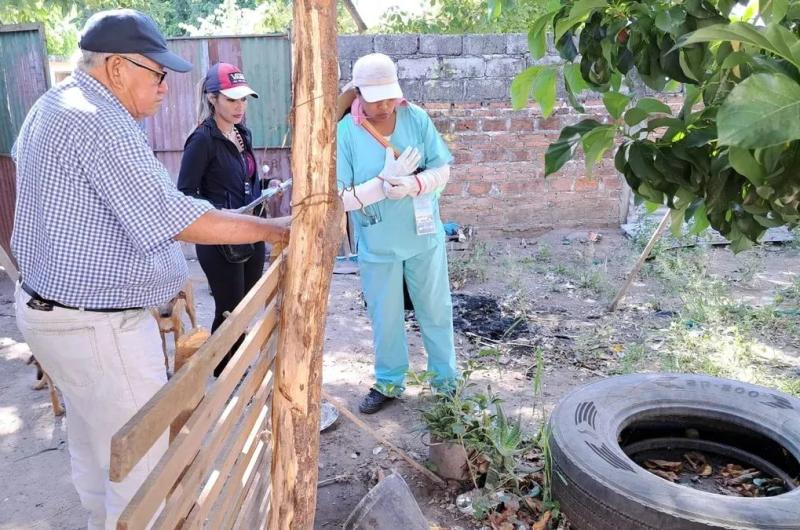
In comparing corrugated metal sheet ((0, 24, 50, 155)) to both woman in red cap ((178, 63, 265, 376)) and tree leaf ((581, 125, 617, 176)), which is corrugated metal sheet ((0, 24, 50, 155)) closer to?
woman in red cap ((178, 63, 265, 376))

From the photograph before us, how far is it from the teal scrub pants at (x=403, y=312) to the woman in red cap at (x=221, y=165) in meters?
0.74

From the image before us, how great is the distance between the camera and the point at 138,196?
173 cm

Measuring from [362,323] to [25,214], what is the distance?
3345 mm

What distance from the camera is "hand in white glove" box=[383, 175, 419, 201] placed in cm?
314

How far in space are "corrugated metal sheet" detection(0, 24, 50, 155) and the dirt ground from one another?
1.53 meters

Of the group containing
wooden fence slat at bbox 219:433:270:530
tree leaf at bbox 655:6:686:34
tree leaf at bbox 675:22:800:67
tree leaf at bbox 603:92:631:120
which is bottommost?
wooden fence slat at bbox 219:433:270:530

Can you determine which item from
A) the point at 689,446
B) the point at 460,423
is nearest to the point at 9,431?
the point at 460,423

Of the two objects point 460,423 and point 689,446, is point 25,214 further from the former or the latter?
point 689,446

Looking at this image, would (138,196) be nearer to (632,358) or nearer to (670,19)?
(670,19)

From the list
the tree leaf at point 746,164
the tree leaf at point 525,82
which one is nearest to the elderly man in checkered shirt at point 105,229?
A: the tree leaf at point 525,82

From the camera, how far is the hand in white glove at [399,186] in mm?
3141

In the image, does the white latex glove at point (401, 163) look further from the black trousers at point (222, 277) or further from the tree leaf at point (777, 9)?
the tree leaf at point (777, 9)

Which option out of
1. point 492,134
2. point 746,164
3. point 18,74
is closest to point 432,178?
point 746,164

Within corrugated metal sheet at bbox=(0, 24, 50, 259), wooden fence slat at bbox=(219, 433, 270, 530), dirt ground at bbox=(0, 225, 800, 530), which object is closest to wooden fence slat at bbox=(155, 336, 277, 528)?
wooden fence slat at bbox=(219, 433, 270, 530)
